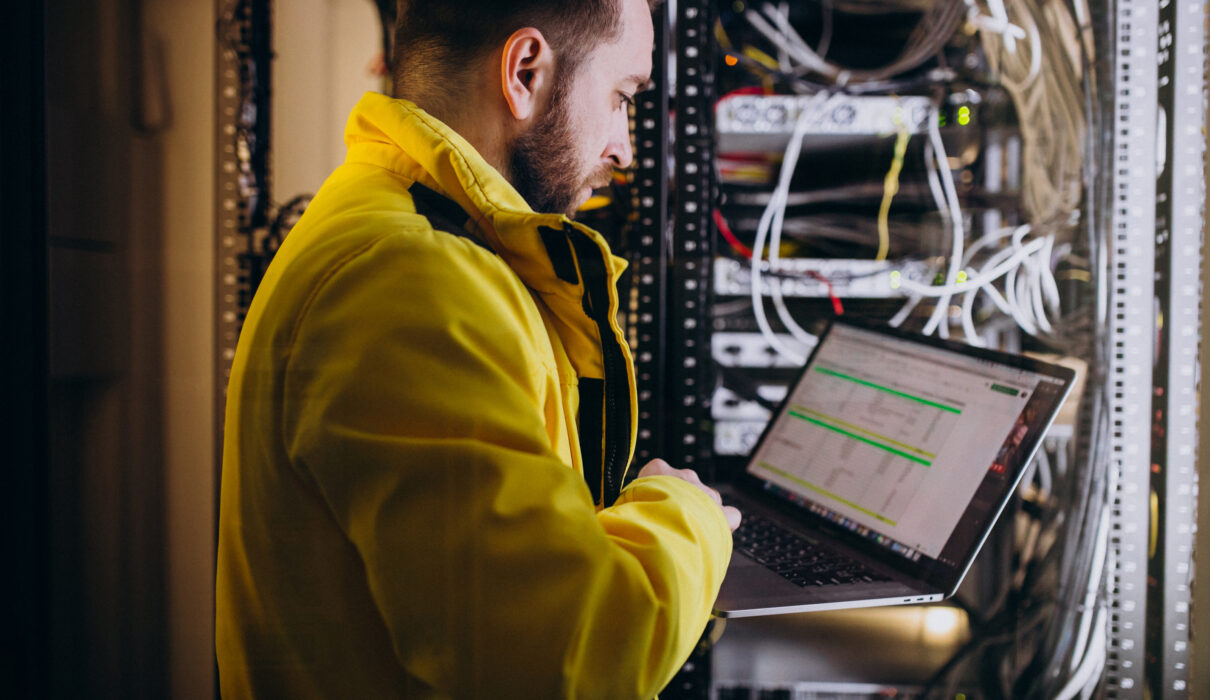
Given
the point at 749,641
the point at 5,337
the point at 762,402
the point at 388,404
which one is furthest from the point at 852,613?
the point at 5,337

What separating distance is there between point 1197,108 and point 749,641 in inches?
40.3

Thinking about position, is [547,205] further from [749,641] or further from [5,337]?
[749,641]

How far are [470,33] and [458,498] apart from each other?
48cm

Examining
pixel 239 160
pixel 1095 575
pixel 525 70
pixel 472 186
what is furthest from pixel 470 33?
pixel 1095 575

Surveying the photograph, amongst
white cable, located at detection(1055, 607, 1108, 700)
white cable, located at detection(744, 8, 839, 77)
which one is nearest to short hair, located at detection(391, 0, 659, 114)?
white cable, located at detection(744, 8, 839, 77)

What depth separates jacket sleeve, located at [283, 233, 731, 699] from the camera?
44cm

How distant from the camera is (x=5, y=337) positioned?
0.61 metres

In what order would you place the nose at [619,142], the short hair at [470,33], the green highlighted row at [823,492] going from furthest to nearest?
1. the green highlighted row at [823,492]
2. the nose at [619,142]
3. the short hair at [470,33]

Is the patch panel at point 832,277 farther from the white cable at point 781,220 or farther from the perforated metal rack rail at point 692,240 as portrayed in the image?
the perforated metal rack rail at point 692,240

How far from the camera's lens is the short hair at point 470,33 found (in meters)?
0.65

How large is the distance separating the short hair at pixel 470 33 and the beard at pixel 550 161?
0.05m

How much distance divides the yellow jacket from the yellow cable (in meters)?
0.91

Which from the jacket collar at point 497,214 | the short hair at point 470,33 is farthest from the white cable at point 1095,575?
the short hair at point 470,33

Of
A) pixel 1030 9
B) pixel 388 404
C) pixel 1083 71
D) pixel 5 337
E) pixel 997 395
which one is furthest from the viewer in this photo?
pixel 1030 9
